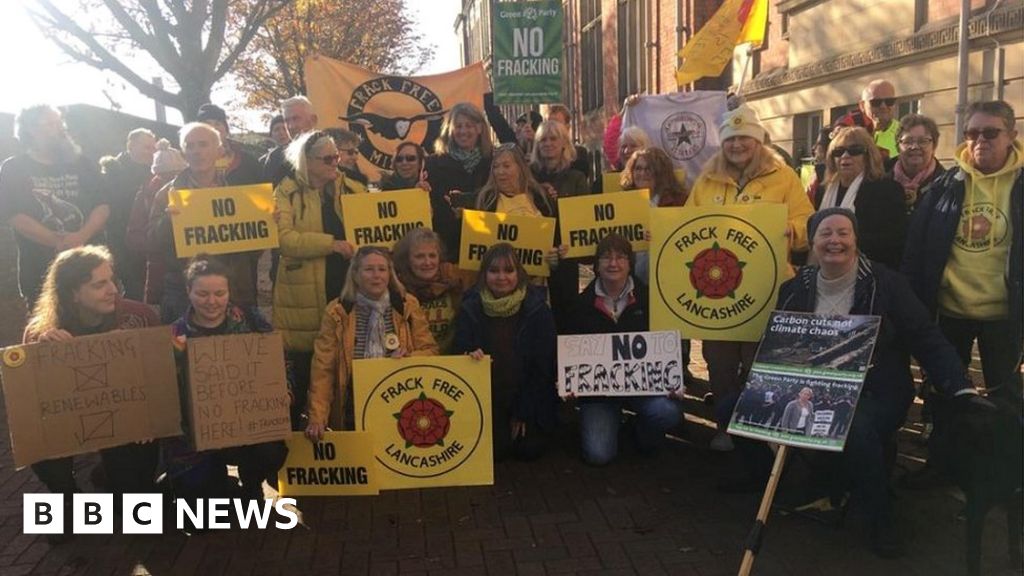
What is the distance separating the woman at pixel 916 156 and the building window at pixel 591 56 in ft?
65.6

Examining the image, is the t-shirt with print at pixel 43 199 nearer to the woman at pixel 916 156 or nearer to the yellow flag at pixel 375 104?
the yellow flag at pixel 375 104

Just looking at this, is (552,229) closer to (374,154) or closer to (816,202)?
(816,202)

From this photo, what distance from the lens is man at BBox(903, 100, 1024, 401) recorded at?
14.1ft

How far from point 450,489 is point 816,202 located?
10.6ft

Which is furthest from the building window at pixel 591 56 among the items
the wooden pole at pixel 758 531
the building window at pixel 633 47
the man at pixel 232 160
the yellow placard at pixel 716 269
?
the wooden pole at pixel 758 531

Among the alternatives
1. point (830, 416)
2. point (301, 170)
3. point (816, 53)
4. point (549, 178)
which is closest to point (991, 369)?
point (830, 416)

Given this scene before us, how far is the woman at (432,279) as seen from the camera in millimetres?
5215

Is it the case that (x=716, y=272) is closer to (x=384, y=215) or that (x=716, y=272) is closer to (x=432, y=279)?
(x=432, y=279)

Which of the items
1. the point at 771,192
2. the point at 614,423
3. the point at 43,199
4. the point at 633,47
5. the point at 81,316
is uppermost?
the point at 633,47

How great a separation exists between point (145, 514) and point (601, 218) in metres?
3.16

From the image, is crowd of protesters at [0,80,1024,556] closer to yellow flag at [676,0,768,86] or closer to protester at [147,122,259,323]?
protester at [147,122,259,323]

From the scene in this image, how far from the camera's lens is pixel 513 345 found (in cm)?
525

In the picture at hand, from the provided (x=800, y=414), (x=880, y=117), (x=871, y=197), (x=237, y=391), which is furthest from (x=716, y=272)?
(x=237, y=391)

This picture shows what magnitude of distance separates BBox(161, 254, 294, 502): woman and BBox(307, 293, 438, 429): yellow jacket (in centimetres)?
37
